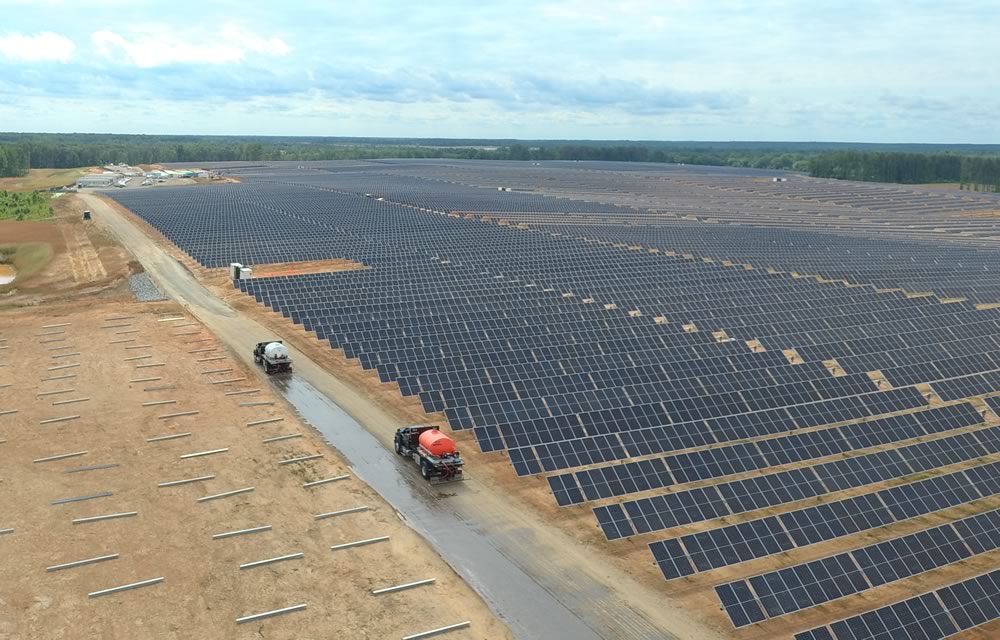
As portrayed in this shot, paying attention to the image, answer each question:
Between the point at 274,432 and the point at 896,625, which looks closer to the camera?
the point at 896,625

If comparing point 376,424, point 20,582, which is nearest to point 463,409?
point 376,424

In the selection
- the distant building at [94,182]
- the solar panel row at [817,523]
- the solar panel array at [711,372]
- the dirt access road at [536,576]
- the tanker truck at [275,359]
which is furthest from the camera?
the distant building at [94,182]

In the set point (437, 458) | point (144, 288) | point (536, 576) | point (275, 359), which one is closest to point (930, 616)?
point (536, 576)

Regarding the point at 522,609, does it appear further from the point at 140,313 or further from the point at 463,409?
the point at 140,313

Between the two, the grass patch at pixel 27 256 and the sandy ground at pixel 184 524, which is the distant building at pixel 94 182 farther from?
the sandy ground at pixel 184 524

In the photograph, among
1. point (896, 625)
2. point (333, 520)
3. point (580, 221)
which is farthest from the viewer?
point (580, 221)

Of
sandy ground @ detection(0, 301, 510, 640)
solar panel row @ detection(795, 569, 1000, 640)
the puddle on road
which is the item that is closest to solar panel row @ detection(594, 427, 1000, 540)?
the puddle on road

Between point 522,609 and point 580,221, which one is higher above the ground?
point 580,221

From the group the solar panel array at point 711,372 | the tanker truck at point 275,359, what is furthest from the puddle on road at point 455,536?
the tanker truck at point 275,359
